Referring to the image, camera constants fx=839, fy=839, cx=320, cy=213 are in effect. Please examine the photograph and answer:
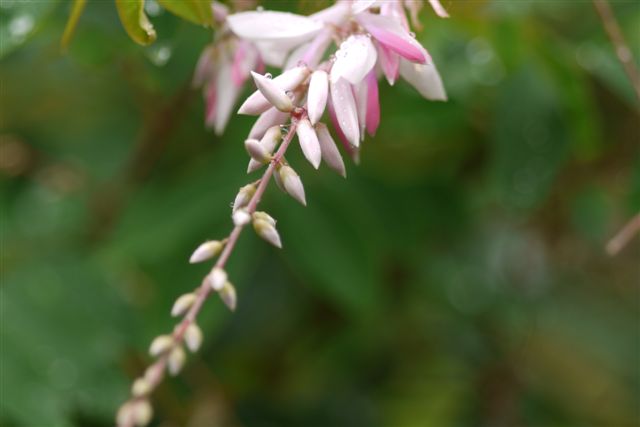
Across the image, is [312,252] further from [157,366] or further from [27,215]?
[157,366]

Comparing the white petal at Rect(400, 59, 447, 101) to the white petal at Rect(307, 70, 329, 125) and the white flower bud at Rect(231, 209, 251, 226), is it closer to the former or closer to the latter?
the white petal at Rect(307, 70, 329, 125)

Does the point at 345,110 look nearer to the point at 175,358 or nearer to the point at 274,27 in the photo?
the point at 274,27

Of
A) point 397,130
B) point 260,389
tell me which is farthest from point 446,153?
point 260,389

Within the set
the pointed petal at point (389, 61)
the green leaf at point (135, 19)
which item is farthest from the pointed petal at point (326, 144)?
the green leaf at point (135, 19)

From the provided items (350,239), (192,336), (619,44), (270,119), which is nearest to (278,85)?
(270,119)

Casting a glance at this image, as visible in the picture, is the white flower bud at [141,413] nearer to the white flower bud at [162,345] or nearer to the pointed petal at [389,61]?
the white flower bud at [162,345]

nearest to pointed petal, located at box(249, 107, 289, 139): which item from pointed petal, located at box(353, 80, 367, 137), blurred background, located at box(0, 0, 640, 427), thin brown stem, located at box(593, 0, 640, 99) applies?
pointed petal, located at box(353, 80, 367, 137)
